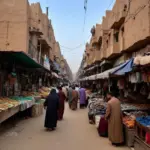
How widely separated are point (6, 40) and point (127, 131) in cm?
1250

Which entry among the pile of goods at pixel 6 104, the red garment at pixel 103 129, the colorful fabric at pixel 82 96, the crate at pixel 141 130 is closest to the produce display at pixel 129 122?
the crate at pixel 141 130

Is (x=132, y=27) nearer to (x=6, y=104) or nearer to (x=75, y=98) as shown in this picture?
(x=75, y=98)

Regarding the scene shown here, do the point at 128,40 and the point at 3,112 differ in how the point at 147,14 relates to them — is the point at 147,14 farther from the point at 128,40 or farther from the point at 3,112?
the point at 3,112

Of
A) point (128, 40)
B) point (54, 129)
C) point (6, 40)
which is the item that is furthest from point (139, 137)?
point (6, 40)

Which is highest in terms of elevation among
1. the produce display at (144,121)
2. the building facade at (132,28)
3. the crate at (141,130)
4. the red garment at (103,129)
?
the building facade at (132,28)

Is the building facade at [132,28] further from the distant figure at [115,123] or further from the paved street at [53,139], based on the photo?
the paved street at [53,139]

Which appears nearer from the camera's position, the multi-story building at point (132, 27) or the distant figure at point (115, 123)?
the distant figure at point (115, 123)

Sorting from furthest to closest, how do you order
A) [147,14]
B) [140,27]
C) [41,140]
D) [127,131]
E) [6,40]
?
[6,40] → [140,27] → [147,14] → [41,140] → [127,131]

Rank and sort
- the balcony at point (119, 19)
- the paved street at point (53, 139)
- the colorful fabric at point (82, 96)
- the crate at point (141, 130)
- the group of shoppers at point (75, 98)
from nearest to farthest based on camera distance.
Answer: the crate at point (141, 130) → the paved street at point (53, 139) → the group of shoppers at point (75, 98) → the balcony at point (119, 19) → the colorful fabric at point (82, 96)


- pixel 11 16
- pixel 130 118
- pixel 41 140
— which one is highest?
pixel 11 16

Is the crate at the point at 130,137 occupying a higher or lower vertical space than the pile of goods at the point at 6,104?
lower

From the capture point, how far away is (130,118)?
23.3 ft

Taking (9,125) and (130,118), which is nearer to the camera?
(130,118)

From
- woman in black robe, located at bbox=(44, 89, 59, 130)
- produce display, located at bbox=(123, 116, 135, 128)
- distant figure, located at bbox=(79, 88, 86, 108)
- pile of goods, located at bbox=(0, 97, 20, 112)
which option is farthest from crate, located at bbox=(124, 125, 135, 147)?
distant figure, located at bbox=(79, 88, 86, 108)
